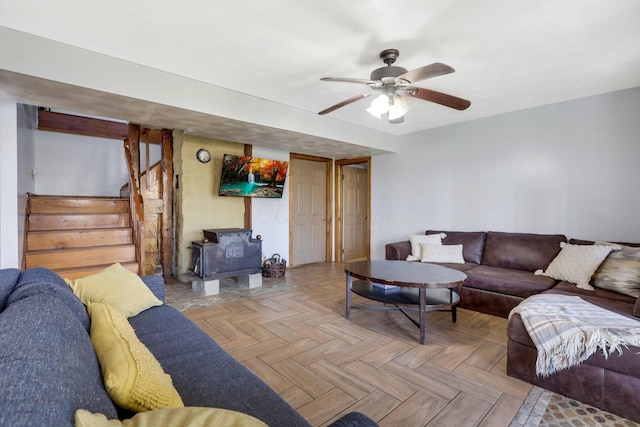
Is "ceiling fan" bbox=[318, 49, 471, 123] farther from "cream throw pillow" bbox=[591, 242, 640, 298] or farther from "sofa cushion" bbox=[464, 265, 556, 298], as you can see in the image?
"cream throw pillow" bbox=[591, 242, 640, 298]

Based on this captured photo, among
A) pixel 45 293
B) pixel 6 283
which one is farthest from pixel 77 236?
pixel 45 293

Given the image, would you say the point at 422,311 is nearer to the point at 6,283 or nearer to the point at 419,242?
the point at 419,242

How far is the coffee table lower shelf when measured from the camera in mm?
→ 2512

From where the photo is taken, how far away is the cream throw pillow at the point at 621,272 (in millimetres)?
2406

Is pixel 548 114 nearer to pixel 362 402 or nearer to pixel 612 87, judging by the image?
pixel 612 87

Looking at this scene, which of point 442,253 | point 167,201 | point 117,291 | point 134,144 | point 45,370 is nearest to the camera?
point 45,370

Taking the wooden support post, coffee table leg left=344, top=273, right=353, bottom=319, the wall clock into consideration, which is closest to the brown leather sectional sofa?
coffee table leg left=344, top=273, right=353, bottom=319

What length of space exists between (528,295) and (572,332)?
117cm

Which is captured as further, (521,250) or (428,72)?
(521,250)

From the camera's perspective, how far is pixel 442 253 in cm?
377

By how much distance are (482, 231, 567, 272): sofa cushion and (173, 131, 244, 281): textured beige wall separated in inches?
142

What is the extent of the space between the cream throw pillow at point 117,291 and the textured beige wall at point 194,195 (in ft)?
7.38

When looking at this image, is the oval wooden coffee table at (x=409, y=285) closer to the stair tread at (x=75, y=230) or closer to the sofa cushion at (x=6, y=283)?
the sofa cushion at (x=6, y=283)

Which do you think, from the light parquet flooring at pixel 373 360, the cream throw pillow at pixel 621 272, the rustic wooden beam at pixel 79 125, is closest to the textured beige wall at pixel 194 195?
the light parquet flooring at pixel 373 360
